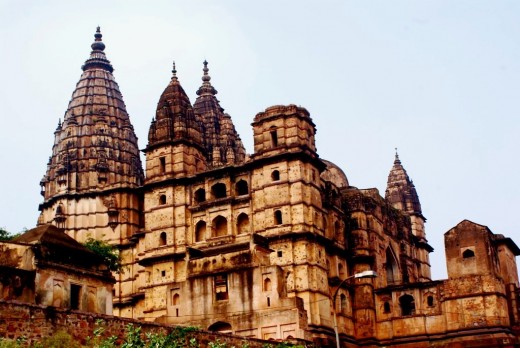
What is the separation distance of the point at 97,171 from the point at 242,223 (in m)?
15.2

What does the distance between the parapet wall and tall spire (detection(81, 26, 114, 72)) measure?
42.9 m

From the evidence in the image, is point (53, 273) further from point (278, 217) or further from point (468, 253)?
point (468, 253)

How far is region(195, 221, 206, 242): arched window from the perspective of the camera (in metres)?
48.5

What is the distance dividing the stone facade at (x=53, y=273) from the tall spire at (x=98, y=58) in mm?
33090

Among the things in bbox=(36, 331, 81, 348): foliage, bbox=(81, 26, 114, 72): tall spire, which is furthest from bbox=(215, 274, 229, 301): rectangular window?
bbox=(81, 26, 114, 72): tall spire

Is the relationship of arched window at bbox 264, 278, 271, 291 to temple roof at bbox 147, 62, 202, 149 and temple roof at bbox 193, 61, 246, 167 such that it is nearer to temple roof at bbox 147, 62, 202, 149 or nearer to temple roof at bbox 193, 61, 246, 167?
temple roof at bbox 147, 62, 202, 149

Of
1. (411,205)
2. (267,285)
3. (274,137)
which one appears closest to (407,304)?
(274,137)

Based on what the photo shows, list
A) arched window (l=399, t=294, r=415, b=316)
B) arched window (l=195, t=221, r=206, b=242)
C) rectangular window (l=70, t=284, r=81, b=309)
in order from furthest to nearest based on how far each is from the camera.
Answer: arched window (l=195, t=221, r=206, b=242) < arched window (l=399, t=294, r=415, b=316) < rectangular window (l=70, t=284, r=81, b=309)

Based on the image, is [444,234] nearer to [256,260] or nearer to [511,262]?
[511,262]

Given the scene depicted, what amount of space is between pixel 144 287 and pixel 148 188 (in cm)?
580

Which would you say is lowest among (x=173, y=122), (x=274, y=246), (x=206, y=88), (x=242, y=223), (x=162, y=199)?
(x=274, y=246)

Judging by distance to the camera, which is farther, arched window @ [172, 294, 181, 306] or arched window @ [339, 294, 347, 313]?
arched window @ [339, 294, 347, 313]

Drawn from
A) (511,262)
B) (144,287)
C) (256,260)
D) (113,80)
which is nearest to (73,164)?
(113,80)

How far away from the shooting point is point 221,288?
3666 centimetres
